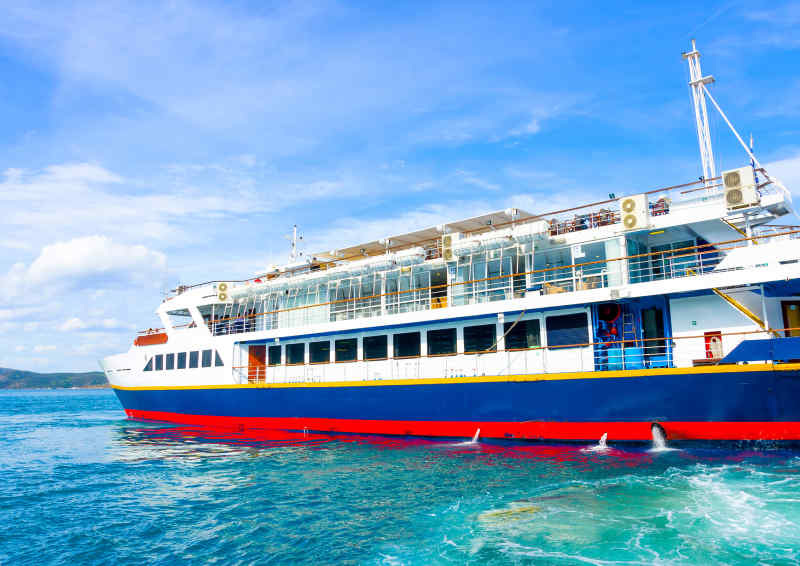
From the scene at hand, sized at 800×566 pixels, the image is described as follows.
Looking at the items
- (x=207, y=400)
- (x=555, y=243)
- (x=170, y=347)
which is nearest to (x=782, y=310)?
(x=555, y=243)

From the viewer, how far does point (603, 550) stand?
7875 millimetres

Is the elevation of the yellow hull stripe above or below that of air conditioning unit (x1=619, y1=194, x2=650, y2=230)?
below

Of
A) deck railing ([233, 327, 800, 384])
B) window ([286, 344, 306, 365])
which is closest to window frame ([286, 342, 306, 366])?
window ([286, 344, 306, 365])

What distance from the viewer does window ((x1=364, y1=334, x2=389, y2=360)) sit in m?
20.7

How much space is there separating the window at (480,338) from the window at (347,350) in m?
4.98

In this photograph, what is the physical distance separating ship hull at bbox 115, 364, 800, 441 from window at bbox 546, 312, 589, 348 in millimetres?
1602

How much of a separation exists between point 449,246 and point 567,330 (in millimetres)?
5035

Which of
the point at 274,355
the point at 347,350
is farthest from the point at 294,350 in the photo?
the point at 347,350

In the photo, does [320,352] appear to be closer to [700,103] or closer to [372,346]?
[372,346]

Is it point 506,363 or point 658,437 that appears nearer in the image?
point 658,437

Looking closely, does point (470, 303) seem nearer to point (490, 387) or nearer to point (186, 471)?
point (490, 387)

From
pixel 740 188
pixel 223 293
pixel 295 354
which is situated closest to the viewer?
pixel 740 188

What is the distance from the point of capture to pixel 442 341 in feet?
63.6

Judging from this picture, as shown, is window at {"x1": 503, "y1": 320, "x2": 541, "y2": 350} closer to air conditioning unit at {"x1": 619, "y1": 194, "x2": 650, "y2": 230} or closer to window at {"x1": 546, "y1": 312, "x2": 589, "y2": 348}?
window at {"x1": 546, "y1": 312, "x2": 589, "y2": 348}
